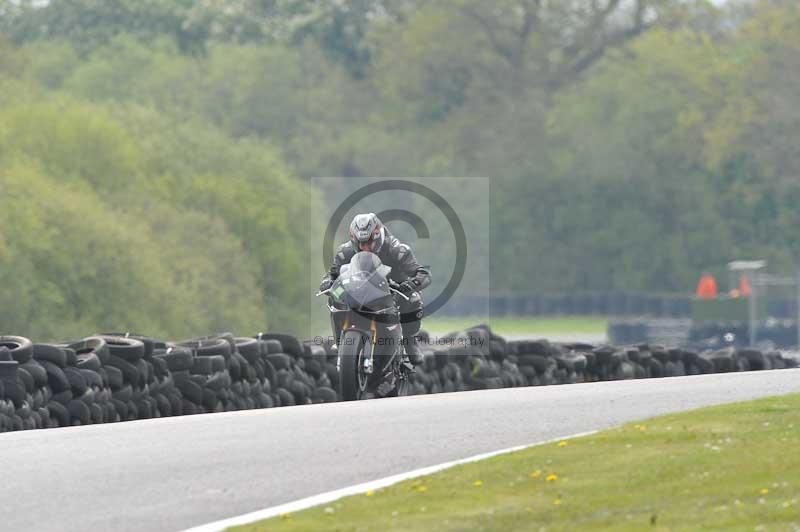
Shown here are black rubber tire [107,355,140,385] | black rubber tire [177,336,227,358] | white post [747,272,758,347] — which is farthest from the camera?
white post [747,272,758,347]

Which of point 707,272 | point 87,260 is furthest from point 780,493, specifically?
point 707,272

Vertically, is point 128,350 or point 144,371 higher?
point 128,350

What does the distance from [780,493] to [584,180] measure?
76867 millimetres

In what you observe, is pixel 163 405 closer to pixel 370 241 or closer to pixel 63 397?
pixel 63 397

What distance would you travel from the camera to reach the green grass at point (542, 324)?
228ft

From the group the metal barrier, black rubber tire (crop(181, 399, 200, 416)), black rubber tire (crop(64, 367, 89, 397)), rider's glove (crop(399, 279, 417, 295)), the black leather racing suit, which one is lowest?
black rubber tire (crop(181, 399, 200, 416))

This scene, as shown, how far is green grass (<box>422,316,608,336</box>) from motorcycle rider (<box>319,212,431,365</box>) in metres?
51.3

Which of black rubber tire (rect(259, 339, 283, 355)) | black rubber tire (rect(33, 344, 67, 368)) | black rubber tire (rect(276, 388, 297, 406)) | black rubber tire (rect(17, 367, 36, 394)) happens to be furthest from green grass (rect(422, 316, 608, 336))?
black rubber tire (rect(17, 367, 36, 394))

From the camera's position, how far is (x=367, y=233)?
16422mm

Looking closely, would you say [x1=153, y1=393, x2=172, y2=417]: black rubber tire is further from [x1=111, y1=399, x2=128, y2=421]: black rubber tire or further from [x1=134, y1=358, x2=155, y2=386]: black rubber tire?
[x1=111, y1=399, x2=128, y2=421]: black rubber tire

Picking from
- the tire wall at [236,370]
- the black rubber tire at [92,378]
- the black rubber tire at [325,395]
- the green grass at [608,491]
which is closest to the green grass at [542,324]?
the tire wall at [236,370]

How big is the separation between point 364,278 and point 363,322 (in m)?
0.43

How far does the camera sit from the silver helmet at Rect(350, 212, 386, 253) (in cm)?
1642

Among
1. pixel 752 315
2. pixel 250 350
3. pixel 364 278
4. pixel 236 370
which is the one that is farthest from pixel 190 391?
pixel 752 315
